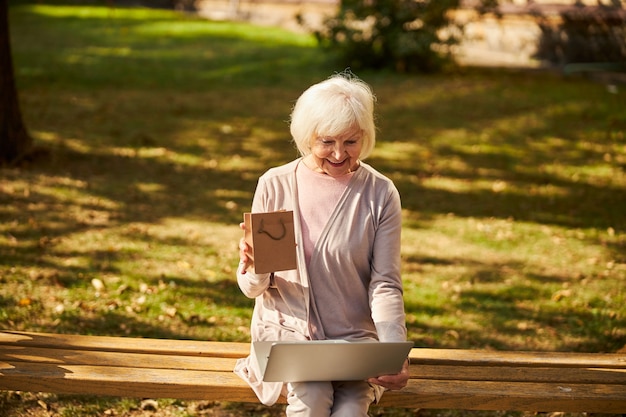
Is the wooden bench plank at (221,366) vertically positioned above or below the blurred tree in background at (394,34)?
below

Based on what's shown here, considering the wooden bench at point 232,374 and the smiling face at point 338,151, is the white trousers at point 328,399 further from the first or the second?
the smiling face at point 338,151

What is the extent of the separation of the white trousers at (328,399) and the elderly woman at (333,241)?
0.02 meters

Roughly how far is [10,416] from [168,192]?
4.19 m

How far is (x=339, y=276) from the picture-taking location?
3.29 metres

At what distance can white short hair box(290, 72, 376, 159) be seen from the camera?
10.5 ft

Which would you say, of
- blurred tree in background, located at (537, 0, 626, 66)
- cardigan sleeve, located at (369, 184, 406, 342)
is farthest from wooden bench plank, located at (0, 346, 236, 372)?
blurred tree in background, located at (537, 0, 626, 66)

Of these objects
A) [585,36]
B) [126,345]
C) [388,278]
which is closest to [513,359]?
[388,278]

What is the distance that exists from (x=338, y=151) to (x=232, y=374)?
952mm

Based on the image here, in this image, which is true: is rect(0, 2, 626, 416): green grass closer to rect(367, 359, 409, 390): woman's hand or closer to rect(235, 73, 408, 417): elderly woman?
rect(235, 73, 408, 417): elderly woman

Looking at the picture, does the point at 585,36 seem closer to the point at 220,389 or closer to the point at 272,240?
the point at 272,240

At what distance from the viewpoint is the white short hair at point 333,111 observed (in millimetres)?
3186

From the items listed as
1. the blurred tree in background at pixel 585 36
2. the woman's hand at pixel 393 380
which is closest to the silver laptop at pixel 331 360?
the woman's hand at pixel 393 380

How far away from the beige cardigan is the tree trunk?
5.58 m

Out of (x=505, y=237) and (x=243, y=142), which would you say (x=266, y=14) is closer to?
(x=243, y=142)
